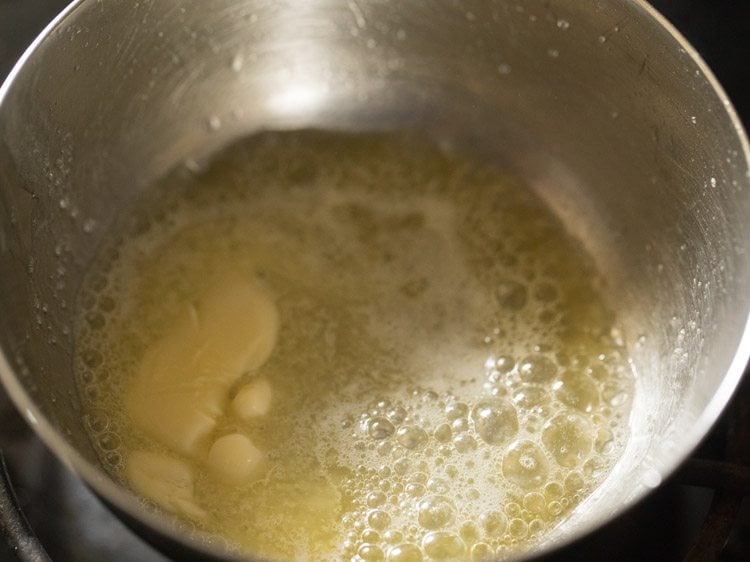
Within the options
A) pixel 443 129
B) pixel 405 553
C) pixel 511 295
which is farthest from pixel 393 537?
pixel 443 129

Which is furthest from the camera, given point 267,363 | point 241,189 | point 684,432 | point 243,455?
point 241,189

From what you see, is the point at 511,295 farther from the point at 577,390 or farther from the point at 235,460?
the point at 235,460

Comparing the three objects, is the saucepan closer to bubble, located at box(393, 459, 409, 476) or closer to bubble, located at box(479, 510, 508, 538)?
bubble, located at box(479, 510, 508, 538)

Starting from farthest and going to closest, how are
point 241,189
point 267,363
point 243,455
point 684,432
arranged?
point 241,189 → point 267,363 → point 243,455 → point 684,432

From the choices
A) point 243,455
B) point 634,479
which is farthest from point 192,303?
point 634,479

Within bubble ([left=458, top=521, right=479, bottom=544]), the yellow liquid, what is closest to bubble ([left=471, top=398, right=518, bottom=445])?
the yellow liquid

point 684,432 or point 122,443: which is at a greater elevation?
point 684,432

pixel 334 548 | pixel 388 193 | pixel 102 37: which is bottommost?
pixel 334 548

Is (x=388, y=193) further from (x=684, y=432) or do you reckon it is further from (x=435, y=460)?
(x=684, y=432)
